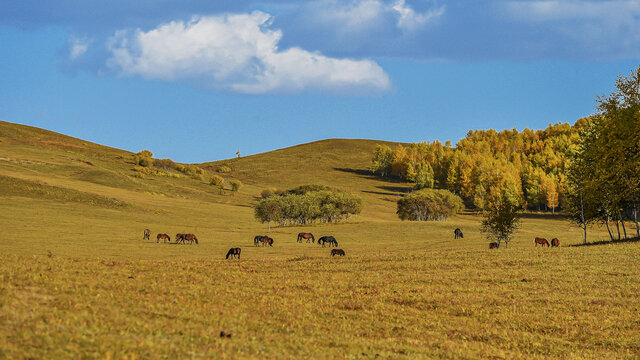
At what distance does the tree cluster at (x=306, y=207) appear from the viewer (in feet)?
358

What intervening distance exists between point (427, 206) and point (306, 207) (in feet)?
123

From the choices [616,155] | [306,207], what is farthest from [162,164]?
[616,155]

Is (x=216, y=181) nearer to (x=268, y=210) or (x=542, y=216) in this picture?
(x=268, y=210)

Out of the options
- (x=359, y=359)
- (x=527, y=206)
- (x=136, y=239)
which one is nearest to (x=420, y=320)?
(x=359, y=359)

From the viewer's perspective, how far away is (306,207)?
117 metres

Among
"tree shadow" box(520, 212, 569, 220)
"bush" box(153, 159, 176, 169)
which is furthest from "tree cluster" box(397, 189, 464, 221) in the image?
"bush" box(153, 159, 176, 169)

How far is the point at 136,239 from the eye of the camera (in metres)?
67.6

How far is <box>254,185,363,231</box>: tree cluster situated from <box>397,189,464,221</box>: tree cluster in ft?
57.2

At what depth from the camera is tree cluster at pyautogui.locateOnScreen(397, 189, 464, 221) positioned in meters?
138

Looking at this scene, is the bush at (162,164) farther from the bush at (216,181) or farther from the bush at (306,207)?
the bush at (306,207)

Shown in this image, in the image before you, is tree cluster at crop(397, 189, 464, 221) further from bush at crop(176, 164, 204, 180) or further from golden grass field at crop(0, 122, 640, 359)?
golden grass field at crop(0, 122, 640, 359)

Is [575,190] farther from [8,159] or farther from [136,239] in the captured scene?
[8,159]

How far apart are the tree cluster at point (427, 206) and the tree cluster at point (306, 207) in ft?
57.2

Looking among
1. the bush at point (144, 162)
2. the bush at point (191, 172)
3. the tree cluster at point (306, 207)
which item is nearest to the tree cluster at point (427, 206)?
the tree cluster at point (306, 207)
